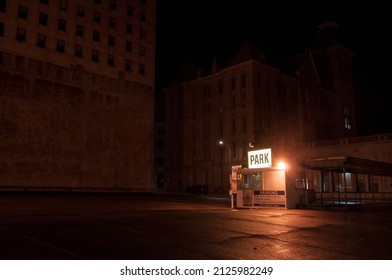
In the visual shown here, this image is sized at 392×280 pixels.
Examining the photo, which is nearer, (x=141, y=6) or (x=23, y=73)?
(x=23, y=73)

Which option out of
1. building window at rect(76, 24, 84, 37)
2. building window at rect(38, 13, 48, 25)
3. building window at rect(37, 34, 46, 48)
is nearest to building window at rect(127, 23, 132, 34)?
building window at rect(76, 24, 84, 37)

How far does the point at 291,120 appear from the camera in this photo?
71062mm

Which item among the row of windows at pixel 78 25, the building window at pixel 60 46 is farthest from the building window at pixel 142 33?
the building window at pixel 60 46

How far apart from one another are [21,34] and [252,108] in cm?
3656

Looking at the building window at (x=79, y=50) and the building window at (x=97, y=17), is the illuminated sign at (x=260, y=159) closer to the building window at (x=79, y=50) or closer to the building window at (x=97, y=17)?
the building window at (x=79, y=50)

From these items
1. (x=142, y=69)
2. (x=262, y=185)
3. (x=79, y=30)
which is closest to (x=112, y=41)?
(x=79, y=30)

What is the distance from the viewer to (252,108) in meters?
63.0

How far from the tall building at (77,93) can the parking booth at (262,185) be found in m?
30.7

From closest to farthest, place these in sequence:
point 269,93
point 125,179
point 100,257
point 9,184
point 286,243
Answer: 1. point 100,257
2. point 286,243
3. point 9,184
4. point 125,179
5. point 269,93

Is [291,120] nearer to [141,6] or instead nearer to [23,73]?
[141,6]

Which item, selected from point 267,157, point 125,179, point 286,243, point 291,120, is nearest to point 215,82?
point 291,120

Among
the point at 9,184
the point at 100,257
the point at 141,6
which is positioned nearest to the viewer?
the point at 100,257

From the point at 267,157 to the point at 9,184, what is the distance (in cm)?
3375

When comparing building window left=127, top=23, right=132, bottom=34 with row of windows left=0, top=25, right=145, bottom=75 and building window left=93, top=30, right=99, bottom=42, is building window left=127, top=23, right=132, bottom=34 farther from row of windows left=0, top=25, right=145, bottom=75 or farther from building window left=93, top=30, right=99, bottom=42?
building window left=93, top=30, right=99, bottom=42
